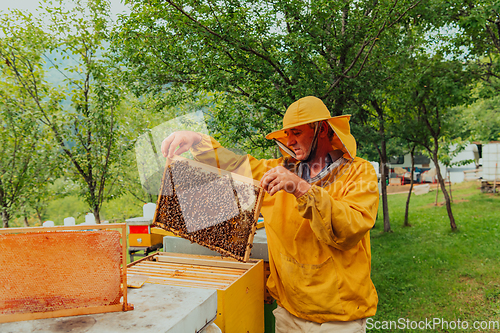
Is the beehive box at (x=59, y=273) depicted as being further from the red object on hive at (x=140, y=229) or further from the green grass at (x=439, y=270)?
the green grass at (x=439, y=270)

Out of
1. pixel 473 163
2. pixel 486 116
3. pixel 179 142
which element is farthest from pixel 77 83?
pixel 473 163

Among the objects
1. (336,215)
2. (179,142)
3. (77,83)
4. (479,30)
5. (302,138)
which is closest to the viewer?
(336,215)

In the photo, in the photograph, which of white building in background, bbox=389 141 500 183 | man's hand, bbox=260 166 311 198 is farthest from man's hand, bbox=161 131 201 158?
white building in background, bbox=389 141 500 183

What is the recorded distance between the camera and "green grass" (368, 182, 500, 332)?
17.7 ft

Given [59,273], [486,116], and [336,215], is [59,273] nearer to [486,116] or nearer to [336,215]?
[336,215]

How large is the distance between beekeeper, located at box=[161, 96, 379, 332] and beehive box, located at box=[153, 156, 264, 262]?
168 millimetres

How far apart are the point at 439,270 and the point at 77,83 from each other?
8.31 m

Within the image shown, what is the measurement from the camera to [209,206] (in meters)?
2.34

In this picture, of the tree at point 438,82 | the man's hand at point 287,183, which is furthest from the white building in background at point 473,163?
the man's hand at point 287,183

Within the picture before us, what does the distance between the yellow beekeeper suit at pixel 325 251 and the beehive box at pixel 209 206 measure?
0.18m

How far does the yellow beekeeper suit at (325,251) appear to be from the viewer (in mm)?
1922

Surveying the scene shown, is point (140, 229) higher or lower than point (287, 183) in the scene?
lower

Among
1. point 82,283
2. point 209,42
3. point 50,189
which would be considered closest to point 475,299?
point 209,42

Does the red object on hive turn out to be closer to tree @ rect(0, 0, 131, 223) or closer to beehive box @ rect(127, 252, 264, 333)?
tree @ rect(0, 0, 131, 223)
